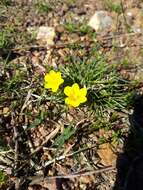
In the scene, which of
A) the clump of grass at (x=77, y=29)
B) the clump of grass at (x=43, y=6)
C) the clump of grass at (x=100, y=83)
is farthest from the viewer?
the clump of grass at (x=43, y=6)

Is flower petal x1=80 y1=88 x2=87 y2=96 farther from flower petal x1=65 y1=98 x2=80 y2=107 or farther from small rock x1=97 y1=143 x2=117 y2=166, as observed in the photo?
small rock x1=97 y1=143 x2=117 y2=166

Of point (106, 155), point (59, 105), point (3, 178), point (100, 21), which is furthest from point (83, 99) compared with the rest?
point (100, 21)

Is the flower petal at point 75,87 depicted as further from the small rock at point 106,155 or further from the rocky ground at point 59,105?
the small rock at point 106,155

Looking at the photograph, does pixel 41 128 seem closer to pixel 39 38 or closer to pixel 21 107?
pixel 21 107

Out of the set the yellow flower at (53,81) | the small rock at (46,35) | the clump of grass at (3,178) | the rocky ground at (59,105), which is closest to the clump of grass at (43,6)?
the rocky ground at (59,105)

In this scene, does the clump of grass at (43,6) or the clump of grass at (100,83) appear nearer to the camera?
the clump of grass at (100,83)

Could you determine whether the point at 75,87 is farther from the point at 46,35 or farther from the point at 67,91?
the point at 46,35
